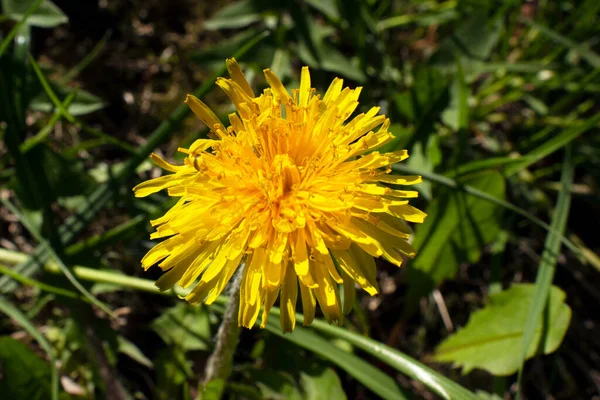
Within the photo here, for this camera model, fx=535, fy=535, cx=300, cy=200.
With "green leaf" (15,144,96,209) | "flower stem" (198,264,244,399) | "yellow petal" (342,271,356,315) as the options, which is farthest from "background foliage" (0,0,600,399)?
"yellow petal" (342,271,356,315)

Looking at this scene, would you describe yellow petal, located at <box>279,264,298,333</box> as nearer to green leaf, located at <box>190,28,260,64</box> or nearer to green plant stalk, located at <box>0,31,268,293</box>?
green plant stalk, located at <box>0,31,268,293</box>

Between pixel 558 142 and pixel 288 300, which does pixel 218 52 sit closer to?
pixel 288 300

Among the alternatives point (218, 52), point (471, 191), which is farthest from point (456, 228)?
point (218, 52)

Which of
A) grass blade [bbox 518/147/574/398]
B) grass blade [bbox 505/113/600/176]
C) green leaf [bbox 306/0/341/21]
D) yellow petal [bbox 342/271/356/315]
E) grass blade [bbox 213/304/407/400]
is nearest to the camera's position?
yellow petal [bbox 342/271/356/315]

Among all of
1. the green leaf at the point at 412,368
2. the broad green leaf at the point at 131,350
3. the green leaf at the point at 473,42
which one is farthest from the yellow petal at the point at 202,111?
the green leaf at the point at 473,42

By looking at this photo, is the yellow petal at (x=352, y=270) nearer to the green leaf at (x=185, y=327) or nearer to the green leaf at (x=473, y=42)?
the green leaf at (x=185, y=327)
